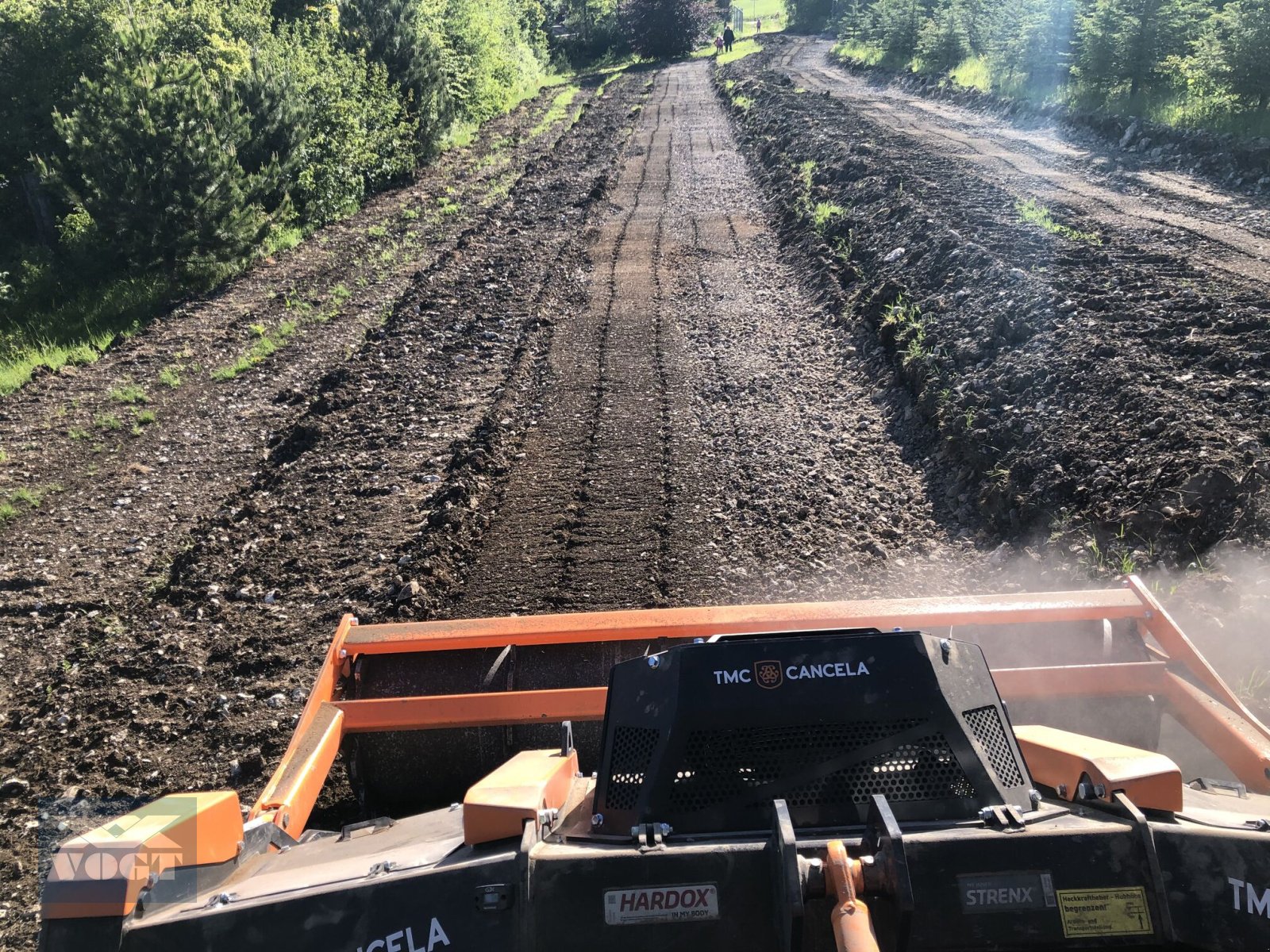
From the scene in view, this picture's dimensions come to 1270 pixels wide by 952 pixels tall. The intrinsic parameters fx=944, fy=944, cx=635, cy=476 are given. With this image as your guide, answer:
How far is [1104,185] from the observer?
14.6m

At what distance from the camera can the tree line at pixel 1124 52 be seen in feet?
50.1

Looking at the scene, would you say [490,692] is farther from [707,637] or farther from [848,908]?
[848,908]

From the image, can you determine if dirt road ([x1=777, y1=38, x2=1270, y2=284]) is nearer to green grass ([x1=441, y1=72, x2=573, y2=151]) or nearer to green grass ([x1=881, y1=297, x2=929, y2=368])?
green grass ([x1=881, y1=297, x2=929, y2=368])

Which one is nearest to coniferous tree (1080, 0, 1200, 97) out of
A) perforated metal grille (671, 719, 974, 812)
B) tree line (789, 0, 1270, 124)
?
tree line (789, 0, 1270, 124)

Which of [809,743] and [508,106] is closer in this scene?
[809,743]

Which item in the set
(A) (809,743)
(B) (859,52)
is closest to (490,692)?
(A) (809,743)

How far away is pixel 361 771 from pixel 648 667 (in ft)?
6.88

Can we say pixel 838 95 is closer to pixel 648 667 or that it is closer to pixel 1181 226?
pixel 1181 226

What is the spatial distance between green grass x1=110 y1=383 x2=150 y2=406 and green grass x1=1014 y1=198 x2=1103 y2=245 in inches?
416

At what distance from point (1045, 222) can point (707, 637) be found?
1003cm

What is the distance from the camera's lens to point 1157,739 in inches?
159

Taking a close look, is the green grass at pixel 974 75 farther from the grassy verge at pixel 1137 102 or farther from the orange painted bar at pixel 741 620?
the orange painted bar at pixel 741 620

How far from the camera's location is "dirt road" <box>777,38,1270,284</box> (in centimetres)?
1078

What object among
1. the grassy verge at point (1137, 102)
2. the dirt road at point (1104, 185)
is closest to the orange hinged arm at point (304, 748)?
the dirt road at point (1104, 185)
